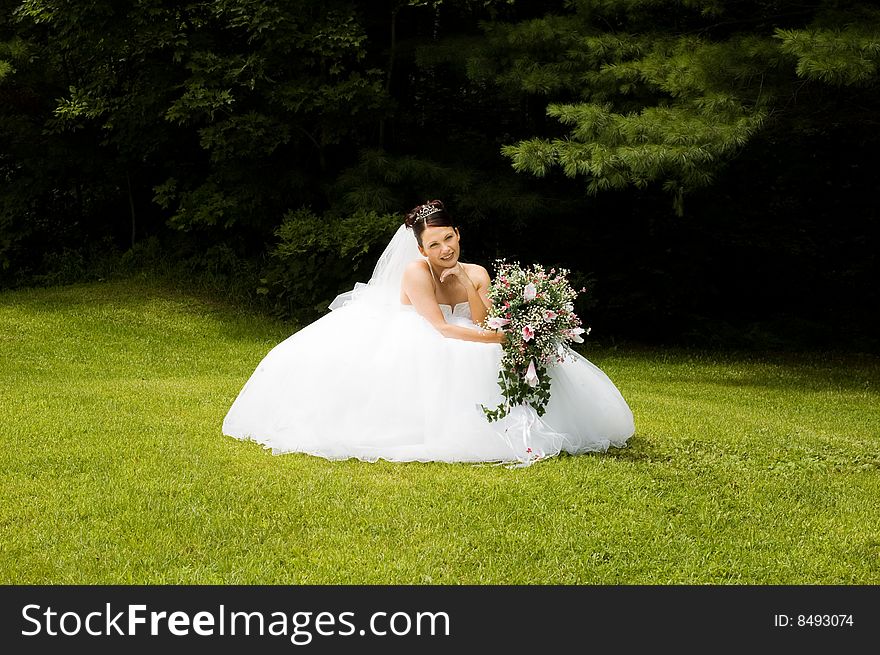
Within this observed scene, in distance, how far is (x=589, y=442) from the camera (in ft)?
23.7

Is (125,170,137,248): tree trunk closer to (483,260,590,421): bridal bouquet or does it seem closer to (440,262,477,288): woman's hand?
(440,262,477,288): woman's hand

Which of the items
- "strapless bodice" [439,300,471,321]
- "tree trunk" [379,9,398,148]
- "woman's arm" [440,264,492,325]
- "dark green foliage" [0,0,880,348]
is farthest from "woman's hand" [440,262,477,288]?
"tree trunk" [379,9,398,148]

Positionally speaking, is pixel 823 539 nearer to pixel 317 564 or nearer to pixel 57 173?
pixel 317 564

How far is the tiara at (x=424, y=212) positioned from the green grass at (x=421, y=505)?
182 centimetres

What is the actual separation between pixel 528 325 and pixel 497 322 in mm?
227

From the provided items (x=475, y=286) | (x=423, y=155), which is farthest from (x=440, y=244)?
(x=423, y=155)

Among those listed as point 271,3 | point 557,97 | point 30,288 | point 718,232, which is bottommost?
point 30,288

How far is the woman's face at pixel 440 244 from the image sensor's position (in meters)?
7.27

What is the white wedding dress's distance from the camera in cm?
683

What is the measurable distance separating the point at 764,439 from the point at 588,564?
390 cm

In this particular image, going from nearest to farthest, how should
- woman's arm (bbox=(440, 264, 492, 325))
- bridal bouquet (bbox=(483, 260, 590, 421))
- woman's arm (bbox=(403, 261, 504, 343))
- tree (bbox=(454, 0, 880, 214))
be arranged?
1. bridal bouquet (bbox=(483, 260, 590, 421))
2. woman's arm (bbox=(403, 261, 504, 343))
3. woman's arm (bbox=(440, 264, 492, 325))
4. tree (bbox=(454, 0, 880, 214))

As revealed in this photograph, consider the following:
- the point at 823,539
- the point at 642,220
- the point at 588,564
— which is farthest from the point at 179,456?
the point at 642,220

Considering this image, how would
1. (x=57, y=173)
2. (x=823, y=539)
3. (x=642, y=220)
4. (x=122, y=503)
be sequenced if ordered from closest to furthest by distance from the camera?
(x=823, y=539) → (x=122, y=503) → (x=642, y=220) → (x=57, y=173)

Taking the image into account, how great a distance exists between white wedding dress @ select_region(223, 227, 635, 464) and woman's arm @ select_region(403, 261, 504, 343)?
0.22 ft
